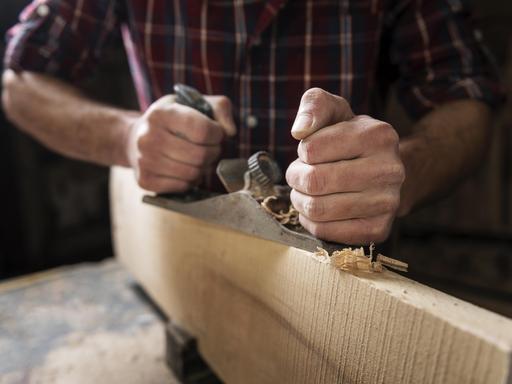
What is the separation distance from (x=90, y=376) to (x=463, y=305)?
2.24ft

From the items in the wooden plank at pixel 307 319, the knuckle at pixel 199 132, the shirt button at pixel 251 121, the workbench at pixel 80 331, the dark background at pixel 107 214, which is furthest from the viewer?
the dark background at pixel 107 214

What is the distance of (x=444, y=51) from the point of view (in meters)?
0.98

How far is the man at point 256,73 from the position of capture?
2.77 feet

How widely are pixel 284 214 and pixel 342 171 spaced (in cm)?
12

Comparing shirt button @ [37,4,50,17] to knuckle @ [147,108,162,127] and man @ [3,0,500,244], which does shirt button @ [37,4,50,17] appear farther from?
knuckle @ [147,108,162,127]

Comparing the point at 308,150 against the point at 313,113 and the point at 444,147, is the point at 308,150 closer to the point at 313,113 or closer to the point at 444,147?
the point at 313,113

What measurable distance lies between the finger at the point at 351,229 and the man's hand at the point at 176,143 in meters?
0.26

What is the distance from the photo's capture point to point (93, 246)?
2486 mm

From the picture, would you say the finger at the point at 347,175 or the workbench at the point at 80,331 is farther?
the workbench at the point at 80,331

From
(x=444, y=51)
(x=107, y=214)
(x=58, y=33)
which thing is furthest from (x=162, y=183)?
(x=107, y=214)

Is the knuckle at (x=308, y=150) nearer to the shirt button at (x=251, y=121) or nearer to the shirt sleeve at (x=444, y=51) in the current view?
the shirt button at (x=251, y=121)

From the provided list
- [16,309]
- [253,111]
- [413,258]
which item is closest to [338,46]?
[253,111]

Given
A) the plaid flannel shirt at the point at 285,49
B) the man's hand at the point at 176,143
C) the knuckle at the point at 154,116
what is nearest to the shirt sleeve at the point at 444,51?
the plaid flannel shirt at the point at 285,49

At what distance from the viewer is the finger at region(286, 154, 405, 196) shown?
540 millimetres
